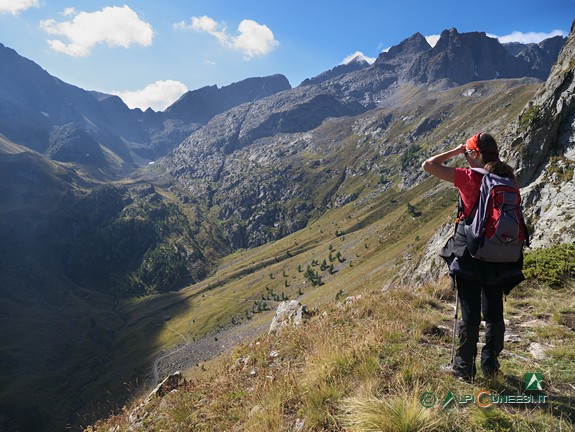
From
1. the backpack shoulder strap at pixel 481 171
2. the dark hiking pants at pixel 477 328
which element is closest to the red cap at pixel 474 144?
the backpack shoulder strap at pixel 481 171

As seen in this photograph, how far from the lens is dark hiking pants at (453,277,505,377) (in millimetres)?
6078

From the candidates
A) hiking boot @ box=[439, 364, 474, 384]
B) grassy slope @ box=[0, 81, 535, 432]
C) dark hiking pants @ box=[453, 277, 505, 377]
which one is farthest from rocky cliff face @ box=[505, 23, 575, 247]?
grassy slope @ box=[0, 81, 535, 432]

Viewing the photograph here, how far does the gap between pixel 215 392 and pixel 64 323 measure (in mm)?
203684

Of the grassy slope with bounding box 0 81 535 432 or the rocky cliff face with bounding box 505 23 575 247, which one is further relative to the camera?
the grassy slope with bounding box 0 81 535 432

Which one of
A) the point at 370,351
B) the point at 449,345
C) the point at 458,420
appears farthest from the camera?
the point at 449,345

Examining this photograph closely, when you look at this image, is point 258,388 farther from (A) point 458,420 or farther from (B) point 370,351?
(A) point 458,420

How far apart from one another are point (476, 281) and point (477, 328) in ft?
2.80

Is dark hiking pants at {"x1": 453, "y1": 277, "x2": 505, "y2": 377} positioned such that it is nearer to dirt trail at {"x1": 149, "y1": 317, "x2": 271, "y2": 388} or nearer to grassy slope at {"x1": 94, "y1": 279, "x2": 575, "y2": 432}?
grassy slope at {"x1": 94, "y1": 279, "x2": 575, "y2": 432}

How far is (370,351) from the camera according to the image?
6961 mm

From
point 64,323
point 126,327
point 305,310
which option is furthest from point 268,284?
point 305,310

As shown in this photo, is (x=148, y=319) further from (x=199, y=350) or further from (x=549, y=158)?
(x=549, y=158)

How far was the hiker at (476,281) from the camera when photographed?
5988 millimetres

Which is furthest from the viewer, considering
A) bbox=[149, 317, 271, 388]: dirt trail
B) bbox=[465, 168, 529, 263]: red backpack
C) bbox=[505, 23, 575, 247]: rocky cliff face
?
→ bbox=[149, 317, 271, 388]: dirt trail

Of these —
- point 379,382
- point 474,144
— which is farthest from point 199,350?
point 474,144
